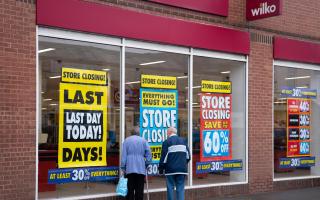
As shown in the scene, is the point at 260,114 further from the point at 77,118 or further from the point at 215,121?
the point at 77,118

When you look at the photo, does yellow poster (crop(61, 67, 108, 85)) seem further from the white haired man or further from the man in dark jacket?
the man in dark jacket

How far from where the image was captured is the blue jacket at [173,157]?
10211 millimetres

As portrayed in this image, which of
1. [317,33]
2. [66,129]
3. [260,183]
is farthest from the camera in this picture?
[317,33]

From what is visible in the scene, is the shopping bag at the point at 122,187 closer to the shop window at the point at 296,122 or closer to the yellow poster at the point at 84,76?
the yellow poster at the point at 84,76

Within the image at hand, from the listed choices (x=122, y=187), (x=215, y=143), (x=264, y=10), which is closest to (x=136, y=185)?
(x=122, y=187)

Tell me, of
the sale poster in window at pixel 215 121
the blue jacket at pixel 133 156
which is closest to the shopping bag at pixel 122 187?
the blue jacket at pixel 133 156

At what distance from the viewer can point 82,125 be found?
1021 centimetres

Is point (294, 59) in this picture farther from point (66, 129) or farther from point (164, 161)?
point (66, 129)

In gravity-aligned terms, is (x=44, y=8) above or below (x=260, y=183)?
above

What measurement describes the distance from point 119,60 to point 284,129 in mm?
5698

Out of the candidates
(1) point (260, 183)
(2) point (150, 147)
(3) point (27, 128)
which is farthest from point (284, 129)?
(3) point (27, 128)

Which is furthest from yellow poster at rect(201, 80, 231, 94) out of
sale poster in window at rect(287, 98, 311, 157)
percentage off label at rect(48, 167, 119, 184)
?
percentage off label at rect(48, 167, 119, 184)

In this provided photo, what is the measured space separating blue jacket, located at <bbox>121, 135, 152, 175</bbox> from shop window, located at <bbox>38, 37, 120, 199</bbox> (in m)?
0.64

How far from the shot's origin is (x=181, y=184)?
10.4 m
